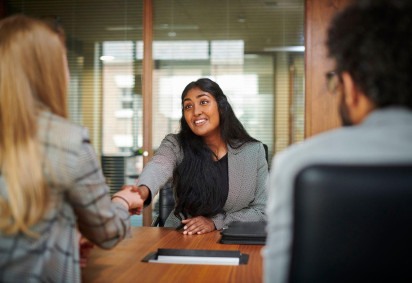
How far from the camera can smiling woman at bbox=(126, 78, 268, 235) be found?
247 cm

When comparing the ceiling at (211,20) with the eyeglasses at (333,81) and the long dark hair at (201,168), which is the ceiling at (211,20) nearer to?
the long dark hair at (201,168)

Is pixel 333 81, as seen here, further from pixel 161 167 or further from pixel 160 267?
pixel 161 167

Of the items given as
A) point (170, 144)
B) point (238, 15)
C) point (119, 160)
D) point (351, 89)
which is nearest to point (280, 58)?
point (238, 15)

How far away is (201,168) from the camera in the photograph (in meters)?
2.62

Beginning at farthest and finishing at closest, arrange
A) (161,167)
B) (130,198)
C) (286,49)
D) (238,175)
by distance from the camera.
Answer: (286,49), (238,175), (161,167), (130,198)

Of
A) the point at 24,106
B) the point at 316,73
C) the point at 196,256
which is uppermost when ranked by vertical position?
the point at 316,73

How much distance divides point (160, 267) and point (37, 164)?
25.9 inches

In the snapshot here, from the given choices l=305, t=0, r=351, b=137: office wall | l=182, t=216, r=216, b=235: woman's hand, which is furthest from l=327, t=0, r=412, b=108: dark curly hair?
l=305, t=0, r=351, b=137: office wall

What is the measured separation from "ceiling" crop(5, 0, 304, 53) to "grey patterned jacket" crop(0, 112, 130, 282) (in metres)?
3.65

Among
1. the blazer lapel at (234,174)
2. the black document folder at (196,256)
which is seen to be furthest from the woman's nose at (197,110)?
the black document folder at (196,256)

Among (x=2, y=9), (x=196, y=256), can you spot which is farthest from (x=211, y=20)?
(x=196, y=256)

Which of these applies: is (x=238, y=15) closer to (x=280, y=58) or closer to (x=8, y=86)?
(x=280, y=58)

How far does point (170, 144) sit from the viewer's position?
8.87 feet

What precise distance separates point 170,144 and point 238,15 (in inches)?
89.8
